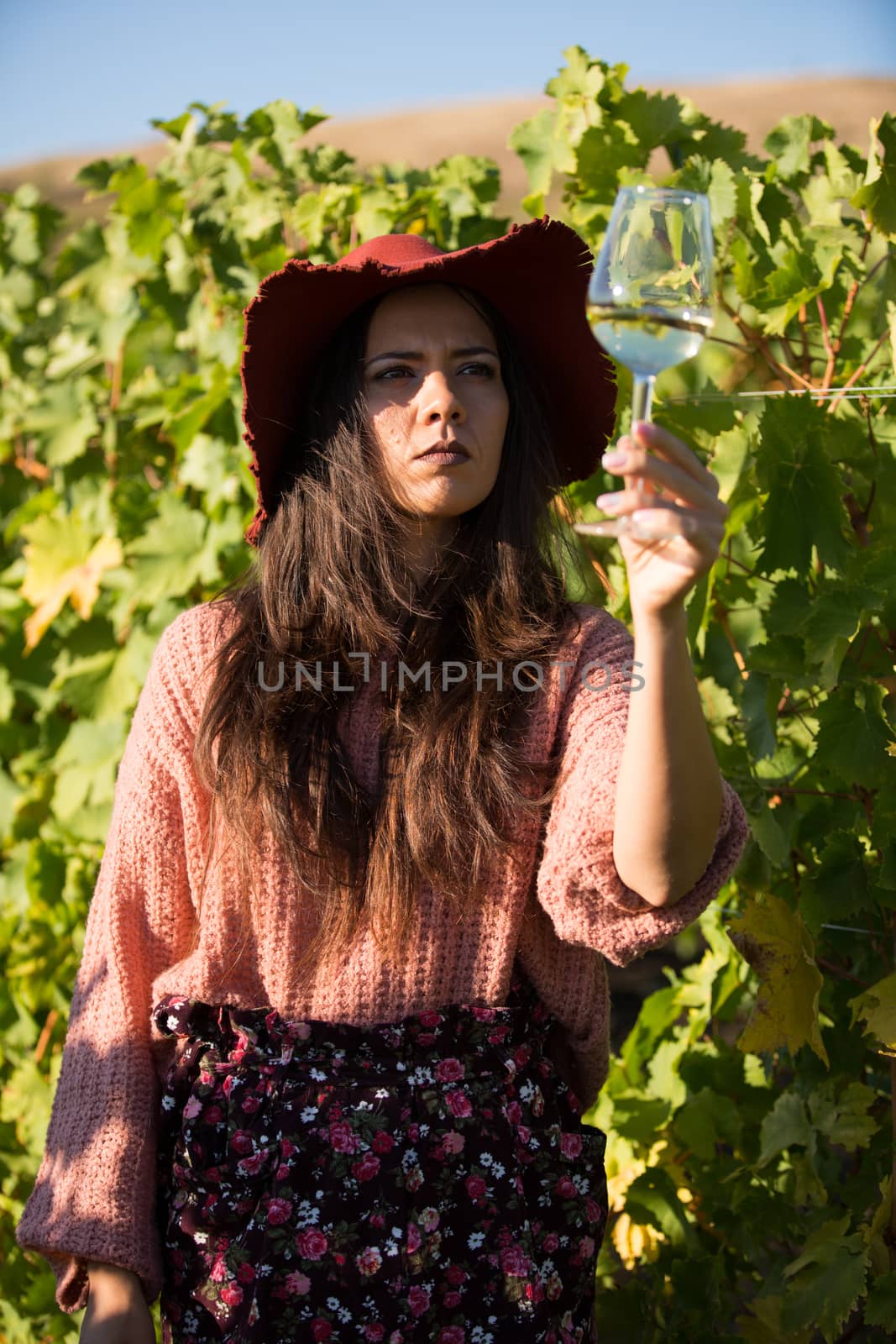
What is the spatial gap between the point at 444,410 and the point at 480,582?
0.24m

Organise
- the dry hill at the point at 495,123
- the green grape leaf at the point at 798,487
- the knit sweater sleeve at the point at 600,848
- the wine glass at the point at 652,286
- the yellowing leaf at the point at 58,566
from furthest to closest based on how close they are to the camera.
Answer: the dry hill at the point at 495,123 → the yellowing leaf at the point at 58,566 → the green grape leaf at the point at 798,487 → the knit sweater sleeve at the point at 600,848 → the wine glass at the point at 652,286

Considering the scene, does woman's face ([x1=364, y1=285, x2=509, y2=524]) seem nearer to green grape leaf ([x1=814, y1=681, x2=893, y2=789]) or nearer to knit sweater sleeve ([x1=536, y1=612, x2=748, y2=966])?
knit sweater sleeve ([x1=536, y1=612, x2=748, y2=966])

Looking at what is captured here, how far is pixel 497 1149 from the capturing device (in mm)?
1551

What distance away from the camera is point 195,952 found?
1.70 metres

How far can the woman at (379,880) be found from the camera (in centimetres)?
151

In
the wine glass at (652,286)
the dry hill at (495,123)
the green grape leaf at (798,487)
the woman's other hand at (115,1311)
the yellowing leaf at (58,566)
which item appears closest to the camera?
the wine glass at (652,286)

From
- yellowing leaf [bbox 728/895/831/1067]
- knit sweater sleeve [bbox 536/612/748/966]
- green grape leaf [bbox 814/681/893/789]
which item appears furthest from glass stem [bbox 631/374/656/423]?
yellowing leaf [bbox 728/895/831/1067]

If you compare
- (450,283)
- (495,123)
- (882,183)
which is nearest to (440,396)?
(450,283)

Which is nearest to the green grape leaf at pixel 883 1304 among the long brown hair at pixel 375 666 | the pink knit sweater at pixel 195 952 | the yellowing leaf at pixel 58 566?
the pink knit sweater at pixel 195 952

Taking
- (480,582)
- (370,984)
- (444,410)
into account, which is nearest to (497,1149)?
(370,984)

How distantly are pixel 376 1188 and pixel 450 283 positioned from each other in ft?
3.76

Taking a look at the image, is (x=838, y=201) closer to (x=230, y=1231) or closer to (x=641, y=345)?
(x=641, y=345)

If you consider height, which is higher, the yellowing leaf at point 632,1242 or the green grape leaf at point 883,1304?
the green grape leaf at point 883,1304

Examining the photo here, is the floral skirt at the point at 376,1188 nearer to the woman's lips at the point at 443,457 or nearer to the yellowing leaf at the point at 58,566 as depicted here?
the woman's lips at the point at 443,457
